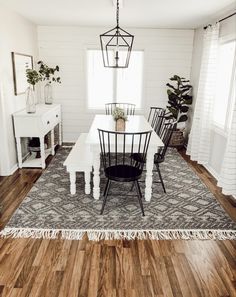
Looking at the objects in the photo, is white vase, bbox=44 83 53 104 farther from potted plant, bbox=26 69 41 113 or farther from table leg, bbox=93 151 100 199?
table leg, bbox=93 151 100 199

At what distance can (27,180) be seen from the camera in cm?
365

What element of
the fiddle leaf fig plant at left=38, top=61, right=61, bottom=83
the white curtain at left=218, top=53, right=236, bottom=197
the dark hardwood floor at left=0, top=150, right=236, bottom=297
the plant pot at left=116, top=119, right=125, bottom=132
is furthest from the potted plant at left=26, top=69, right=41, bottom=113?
the white curtain at left=218, top=53, right=236, bottom=197

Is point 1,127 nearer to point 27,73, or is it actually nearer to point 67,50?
point 27,73

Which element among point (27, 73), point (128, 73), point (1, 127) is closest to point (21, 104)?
point (27, 73)

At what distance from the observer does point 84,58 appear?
5.29 m

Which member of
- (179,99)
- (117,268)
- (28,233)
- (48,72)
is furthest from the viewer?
(179,99)

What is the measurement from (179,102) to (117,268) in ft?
12.6

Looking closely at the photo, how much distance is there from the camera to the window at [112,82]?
5371 millimetres

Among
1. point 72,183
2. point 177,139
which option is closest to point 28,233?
point 72,183

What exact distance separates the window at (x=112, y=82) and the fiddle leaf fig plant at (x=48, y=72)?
646 mm

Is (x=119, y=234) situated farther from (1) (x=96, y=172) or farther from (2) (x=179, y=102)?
(2) (x=179, y=102)

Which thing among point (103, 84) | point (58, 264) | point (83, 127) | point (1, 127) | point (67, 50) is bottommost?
point (58, 264)

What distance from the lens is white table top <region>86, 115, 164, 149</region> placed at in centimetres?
290

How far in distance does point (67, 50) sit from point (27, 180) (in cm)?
287
